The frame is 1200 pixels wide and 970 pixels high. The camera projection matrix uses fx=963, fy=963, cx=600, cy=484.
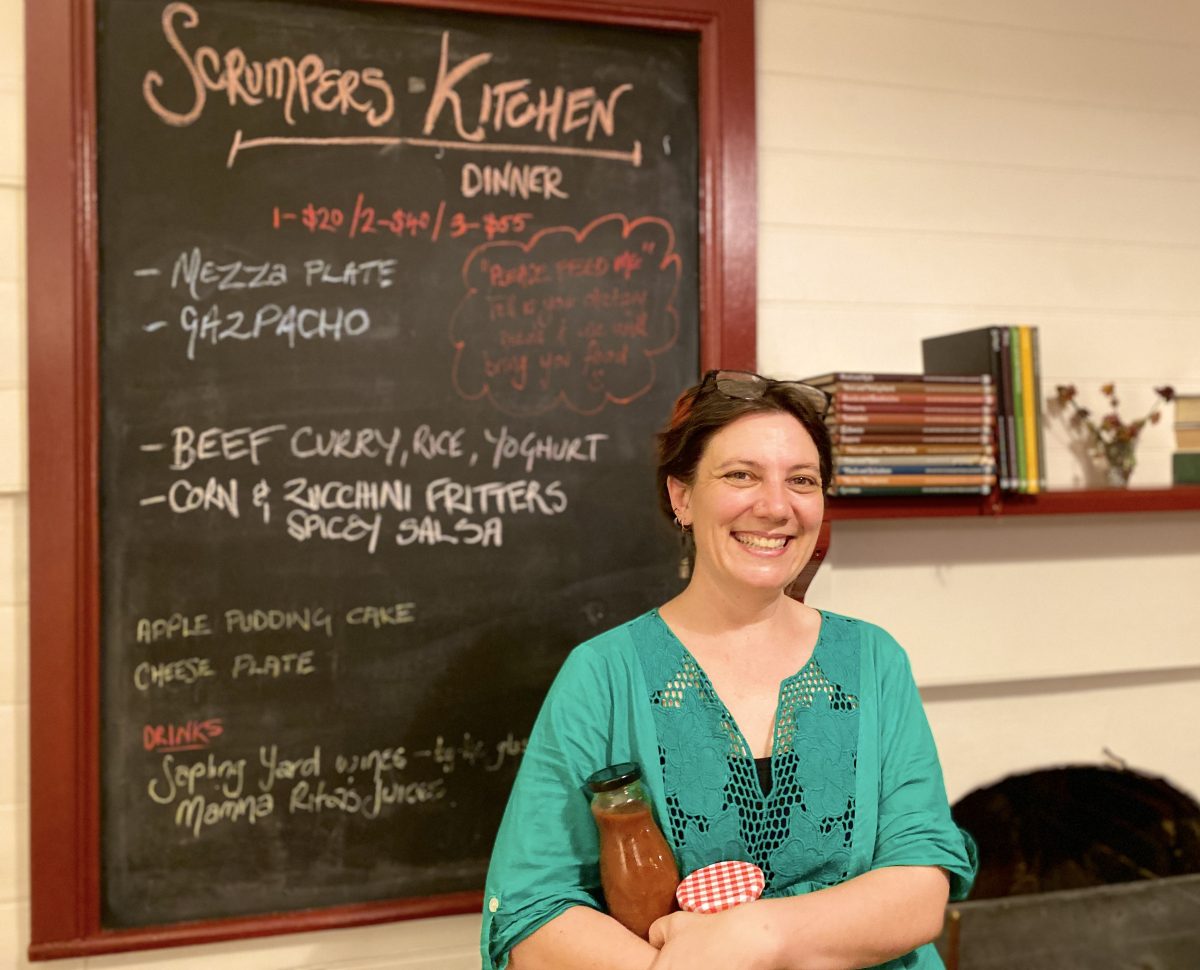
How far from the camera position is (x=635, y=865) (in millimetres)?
1205

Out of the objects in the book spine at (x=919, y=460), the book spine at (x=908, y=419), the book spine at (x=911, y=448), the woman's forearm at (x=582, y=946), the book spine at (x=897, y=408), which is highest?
the book spine at (x=897, y=408)

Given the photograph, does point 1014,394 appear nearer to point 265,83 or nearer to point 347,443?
point 347,443

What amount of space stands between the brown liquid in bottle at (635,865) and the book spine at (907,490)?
0.81 m

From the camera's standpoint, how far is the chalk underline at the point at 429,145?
1.75 metres

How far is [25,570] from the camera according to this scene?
169 centimetres

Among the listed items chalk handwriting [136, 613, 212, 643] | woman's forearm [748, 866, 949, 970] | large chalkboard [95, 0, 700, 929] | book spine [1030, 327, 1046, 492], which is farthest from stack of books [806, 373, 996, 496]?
chalk handwriting [136, 613, 212, 643]

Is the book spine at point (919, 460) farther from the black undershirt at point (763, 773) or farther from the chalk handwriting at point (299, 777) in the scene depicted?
the chalk handwriting at point (299, 777)

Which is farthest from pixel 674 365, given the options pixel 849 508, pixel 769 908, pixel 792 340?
pixel 769 908

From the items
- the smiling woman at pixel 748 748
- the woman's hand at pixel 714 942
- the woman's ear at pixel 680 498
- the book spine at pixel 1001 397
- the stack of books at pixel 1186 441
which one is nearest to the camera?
the woman's hand at pixel 714 942

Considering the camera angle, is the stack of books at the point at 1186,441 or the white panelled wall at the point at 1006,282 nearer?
the white panelled wall at the point at 1006,282

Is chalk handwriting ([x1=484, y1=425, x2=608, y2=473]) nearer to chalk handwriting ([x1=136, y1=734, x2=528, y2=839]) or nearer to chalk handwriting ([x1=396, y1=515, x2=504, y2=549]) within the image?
chalk handwriting ([x1=396, y1=515, x2=504, y2=549])

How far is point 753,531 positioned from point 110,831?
1.26 m

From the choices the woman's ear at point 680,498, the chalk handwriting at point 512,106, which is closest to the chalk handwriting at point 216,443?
the chalk handwriting at point 512,106

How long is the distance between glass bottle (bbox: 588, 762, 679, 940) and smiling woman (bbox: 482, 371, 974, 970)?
0.07 ft
